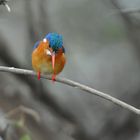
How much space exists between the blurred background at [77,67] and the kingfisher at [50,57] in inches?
46.9

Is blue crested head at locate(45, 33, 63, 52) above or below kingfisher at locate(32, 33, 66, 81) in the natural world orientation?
above

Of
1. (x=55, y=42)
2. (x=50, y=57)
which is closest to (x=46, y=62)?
(x=50, y=57)

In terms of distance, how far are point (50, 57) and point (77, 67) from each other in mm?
3001

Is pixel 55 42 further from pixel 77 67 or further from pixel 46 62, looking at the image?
pixel 77 67

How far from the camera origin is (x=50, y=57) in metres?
5.13

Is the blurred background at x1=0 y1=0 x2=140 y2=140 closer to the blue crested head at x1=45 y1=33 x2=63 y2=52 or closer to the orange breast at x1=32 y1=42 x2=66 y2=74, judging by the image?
the orange breast at x1=32 y1=42 x2=66 y2=74

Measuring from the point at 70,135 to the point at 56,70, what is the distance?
2233 mm

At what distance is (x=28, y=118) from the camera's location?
7004 millimetres

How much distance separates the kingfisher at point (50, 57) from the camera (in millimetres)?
5055

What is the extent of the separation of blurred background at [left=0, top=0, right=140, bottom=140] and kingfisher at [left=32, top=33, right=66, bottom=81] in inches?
46.9

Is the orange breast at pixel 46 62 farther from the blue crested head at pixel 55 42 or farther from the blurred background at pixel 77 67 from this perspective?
the blurred background at pixel 77 67

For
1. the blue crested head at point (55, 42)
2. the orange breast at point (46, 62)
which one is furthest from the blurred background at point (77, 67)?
the blue crested head at point (55, 42)

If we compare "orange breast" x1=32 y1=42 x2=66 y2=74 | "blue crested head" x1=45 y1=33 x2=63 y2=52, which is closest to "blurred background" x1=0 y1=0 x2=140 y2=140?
"orange breast" x1=32 y1=42 x2=66 y2=74

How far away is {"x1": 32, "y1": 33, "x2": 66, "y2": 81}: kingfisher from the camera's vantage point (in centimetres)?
505
